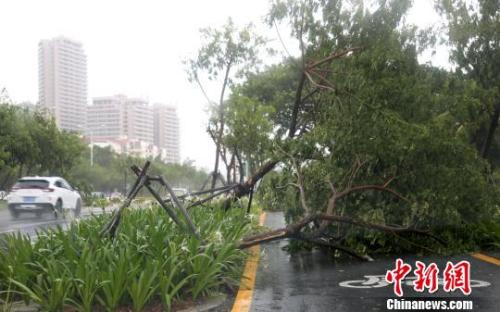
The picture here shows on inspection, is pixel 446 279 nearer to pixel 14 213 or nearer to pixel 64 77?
pixel 14 213

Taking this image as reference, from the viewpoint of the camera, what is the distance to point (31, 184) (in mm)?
17953

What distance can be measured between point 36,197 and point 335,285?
1412 centimetres

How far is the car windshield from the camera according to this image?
17625 mm

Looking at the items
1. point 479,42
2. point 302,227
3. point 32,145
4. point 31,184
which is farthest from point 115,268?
point 32,145

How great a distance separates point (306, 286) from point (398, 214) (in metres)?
2.64

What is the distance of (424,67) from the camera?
9578mm

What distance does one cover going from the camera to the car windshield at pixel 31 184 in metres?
17.6

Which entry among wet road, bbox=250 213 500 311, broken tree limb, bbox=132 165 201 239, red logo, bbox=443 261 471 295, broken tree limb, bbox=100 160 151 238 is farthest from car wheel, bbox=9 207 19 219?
red logo, bbox=443 261 471 295

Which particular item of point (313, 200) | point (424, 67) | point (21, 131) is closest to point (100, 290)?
point (313, 200)

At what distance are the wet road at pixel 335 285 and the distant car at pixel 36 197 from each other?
11040 mm

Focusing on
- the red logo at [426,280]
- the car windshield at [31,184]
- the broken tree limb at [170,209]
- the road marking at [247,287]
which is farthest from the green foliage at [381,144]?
the car windshield at [31,184]

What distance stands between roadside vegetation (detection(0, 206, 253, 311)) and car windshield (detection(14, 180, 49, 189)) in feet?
37.0

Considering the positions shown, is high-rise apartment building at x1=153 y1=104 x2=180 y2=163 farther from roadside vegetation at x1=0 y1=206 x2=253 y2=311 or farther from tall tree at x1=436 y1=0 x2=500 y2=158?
roadside vegetation at x1=0 y1=206 x2=253 y2=311

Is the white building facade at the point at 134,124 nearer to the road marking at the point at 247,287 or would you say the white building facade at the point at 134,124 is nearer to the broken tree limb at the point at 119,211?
the road marking at the point at 247,287
